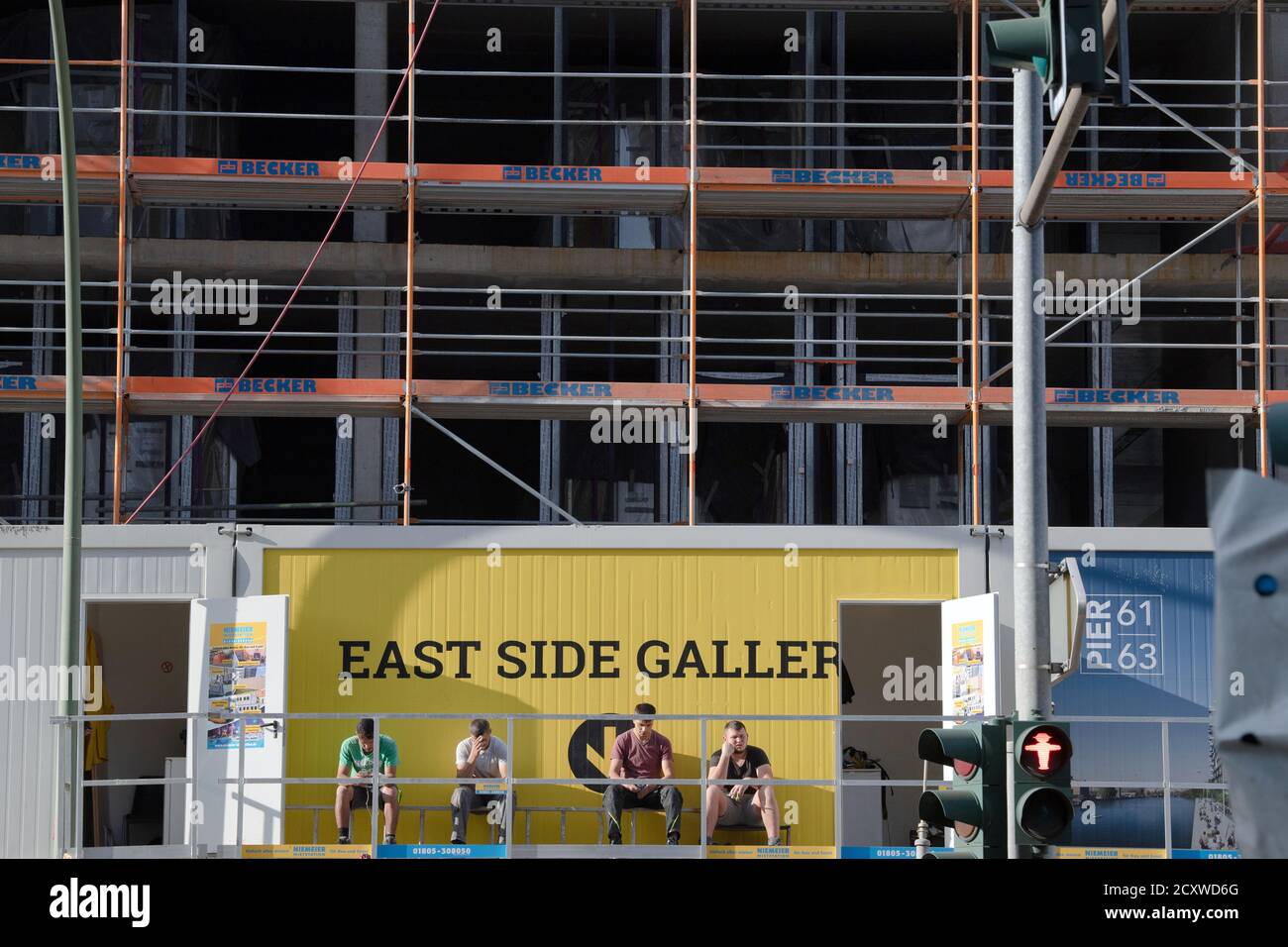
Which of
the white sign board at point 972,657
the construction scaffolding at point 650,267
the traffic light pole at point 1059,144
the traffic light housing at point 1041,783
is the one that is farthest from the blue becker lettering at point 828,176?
the traffic light housing at point 1041,783

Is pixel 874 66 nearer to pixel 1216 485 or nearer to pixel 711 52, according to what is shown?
pixel 711 52

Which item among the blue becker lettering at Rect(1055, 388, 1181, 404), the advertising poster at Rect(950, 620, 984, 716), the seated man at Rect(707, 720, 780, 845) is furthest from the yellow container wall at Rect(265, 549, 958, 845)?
the blue becker lettering at Rect(1055, 388, 1181, 404)

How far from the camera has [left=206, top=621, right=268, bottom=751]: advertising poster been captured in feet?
49.3

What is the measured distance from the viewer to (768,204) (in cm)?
2027

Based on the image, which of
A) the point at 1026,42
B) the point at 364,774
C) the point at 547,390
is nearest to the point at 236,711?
the point at 364,774

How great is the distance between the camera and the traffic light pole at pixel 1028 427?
31.8ft

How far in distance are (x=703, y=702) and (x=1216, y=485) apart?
1254cm

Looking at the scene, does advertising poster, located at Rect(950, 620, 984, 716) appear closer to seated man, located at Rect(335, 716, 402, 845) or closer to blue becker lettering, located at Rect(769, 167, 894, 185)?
seated man, located at Rect(335, 716, 402, 845)

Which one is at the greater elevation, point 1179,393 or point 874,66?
point 874,66

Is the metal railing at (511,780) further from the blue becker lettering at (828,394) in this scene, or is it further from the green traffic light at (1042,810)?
the blue becker lettering at (828,394)

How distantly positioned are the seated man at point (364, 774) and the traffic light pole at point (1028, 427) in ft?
21.9

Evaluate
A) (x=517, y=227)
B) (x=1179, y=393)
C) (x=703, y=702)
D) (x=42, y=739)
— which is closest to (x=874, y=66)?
(x=517, y=227)
